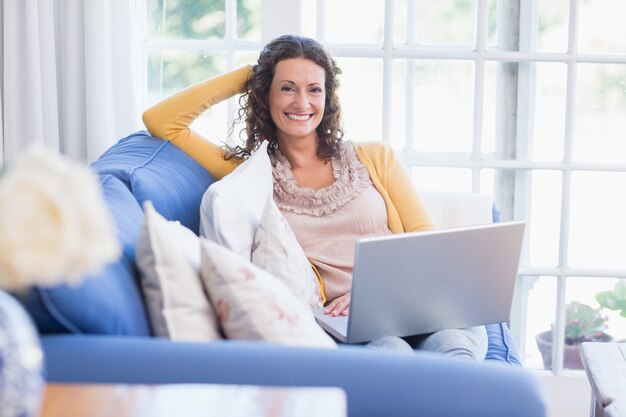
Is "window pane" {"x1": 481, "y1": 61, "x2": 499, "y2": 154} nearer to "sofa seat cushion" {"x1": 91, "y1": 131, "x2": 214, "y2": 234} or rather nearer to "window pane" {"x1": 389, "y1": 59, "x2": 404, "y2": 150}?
"window pane" {"x1": 389, "y1": 59, "x2": 404, "y2": 150}

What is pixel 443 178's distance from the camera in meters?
2.98

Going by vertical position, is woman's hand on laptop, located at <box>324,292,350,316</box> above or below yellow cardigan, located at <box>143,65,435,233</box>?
below

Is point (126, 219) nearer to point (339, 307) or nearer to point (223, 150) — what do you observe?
point (339, 307)

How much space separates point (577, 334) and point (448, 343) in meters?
1.37

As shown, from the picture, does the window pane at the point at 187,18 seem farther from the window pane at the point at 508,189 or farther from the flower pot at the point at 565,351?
the flower pot at the point at 565,351

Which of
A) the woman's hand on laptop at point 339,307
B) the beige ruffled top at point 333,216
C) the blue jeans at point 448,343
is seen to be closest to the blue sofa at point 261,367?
the blue jeans at point 448,343

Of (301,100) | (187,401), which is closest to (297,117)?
(301,100)

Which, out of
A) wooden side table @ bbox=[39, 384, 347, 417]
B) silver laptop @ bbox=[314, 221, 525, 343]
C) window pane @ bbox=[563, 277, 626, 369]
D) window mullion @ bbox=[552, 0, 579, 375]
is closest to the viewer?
wooden side table @ bbox=[39, 384, 347, 417]

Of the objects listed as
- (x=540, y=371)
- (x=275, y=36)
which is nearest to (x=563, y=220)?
(x=540, y=371)

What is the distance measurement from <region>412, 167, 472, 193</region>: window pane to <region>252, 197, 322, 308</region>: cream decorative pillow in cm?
103

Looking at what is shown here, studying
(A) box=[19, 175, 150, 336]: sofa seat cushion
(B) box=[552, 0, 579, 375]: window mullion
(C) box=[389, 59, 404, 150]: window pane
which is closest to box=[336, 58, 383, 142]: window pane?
(C) box=[389, 59, 404, 150]: window pane

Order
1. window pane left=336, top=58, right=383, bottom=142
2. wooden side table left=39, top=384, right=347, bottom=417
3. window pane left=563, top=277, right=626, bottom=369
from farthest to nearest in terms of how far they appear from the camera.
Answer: window pane left=563, top=277, right=626, bottom=369 < window pane left=336, top=58, right=383, bottom=142 < wooden side table left=39, top=384, right=347, bottom=417

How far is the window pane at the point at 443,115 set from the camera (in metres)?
2.95

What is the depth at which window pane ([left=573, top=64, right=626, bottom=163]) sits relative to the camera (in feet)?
9.57
